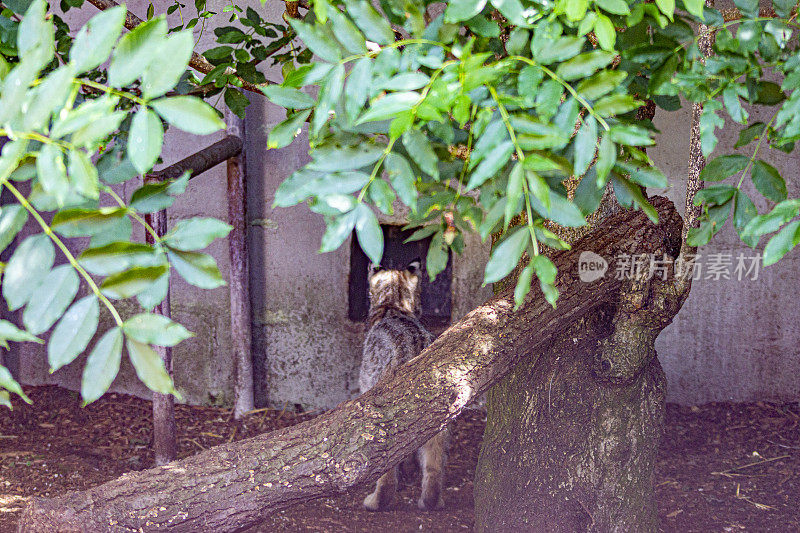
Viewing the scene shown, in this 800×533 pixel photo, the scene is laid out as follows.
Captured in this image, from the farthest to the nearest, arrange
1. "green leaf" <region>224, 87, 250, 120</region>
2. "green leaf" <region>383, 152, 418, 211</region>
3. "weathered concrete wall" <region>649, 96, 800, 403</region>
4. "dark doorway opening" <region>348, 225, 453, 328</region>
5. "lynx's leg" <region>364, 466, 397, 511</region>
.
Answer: "dark doorway opening" <region>348, 225, 453, 328</region>, "weathered concrete wall" <region>649, 96, 800, 403</region>, "lynx's leg" <region>364, 466, 397, 511</region>, "green leaf" <region>224, 87, 250, 120</region>, "green leaf" <region>383, 152, 418, 211</region>

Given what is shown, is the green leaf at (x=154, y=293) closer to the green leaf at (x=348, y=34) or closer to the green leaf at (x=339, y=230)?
the green leaf at (x=339, y=230)

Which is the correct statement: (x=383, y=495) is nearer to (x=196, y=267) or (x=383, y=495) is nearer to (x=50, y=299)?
(x=196, y=267)

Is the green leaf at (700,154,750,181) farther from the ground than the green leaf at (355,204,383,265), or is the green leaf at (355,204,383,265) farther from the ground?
the green leaf at (700,154,750,181)

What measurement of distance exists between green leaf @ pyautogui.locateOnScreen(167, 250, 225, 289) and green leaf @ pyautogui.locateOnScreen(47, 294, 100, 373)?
141 mm

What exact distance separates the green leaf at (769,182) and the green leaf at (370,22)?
91 centimetres

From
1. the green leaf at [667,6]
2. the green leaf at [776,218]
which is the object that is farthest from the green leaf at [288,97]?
the green leaf at [776,218]

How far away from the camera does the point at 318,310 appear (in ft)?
17.8

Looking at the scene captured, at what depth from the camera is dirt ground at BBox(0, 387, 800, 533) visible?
13.1 feet

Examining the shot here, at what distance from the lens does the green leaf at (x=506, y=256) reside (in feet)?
3.79

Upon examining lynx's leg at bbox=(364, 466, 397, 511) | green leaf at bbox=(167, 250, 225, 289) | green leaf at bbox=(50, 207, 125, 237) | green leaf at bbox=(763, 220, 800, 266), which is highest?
green leaf at bbox=(50, 207, 125, 237)

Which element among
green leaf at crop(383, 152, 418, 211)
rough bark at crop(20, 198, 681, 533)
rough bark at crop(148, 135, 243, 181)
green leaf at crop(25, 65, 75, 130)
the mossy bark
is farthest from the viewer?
rough bark at crop(148, 135, 243, 181)

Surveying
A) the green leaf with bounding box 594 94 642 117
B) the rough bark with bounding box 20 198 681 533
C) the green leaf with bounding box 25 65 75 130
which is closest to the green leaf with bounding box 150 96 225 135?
the green leaf with bounding box 25 65 75 130

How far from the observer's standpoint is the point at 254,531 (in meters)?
3.79

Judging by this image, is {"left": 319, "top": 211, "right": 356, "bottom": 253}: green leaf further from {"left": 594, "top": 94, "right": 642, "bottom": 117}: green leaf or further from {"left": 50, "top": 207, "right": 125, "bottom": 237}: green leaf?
{"left": 594, "top": 94, "right": 642, "bottom": 117}: green leaf
